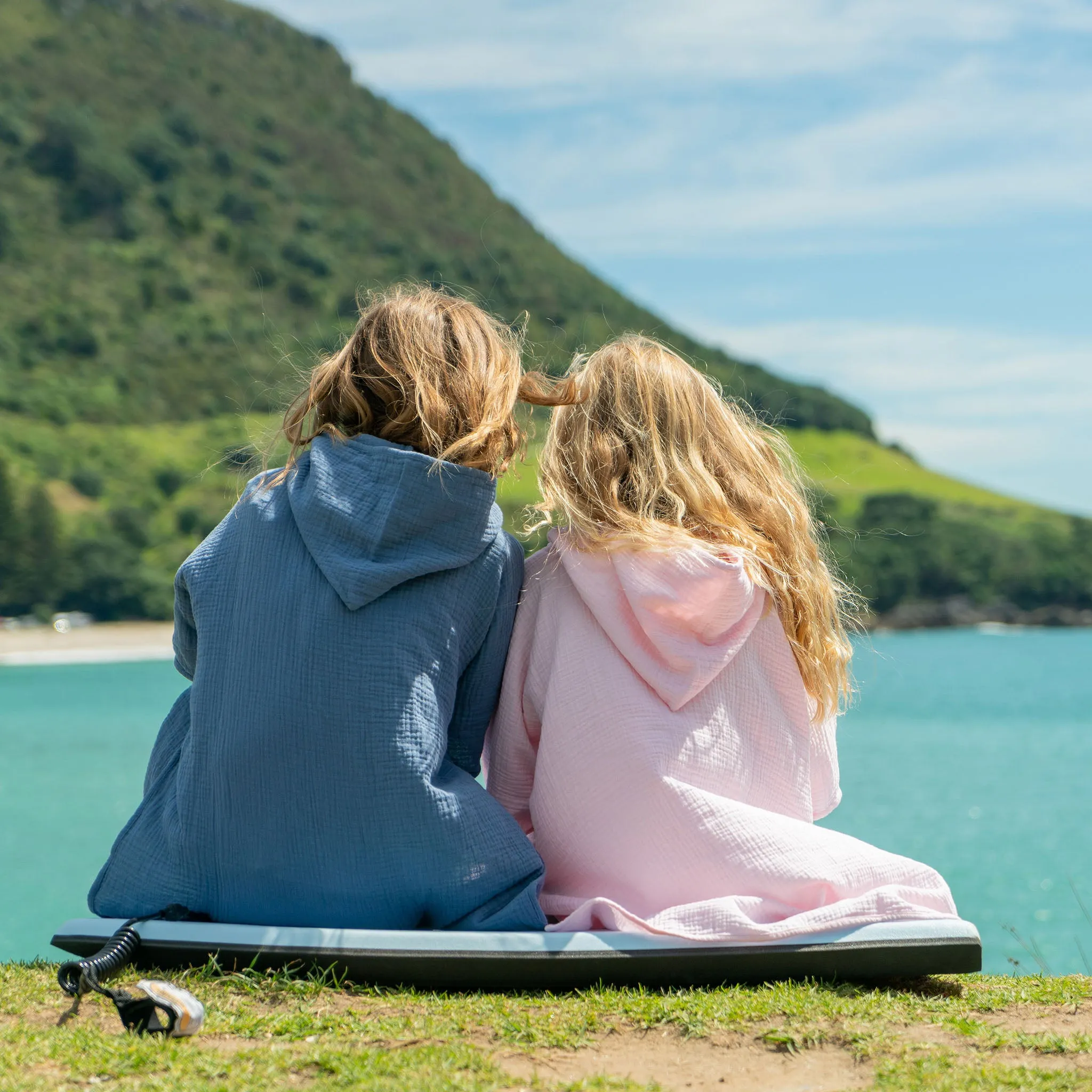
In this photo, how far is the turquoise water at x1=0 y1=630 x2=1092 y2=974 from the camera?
48.8 feet

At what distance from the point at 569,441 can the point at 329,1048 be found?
1.54m

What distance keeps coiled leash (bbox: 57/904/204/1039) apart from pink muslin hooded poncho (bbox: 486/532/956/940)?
81 centimetres

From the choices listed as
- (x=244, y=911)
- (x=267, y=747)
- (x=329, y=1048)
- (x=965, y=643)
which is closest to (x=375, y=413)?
(x=267, y=747)

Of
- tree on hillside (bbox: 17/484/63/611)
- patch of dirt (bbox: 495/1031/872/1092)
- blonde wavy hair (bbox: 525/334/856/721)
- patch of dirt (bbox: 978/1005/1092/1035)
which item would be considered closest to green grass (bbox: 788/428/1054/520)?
tree on hillside (bbox: 17/484/63/611)

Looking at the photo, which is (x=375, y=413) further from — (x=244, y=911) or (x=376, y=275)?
(x=376, y=275)

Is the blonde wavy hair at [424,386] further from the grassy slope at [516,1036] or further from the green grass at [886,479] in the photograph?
the green grass at [886,479]

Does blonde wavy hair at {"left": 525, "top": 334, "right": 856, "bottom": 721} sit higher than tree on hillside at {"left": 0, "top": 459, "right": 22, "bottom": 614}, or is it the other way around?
blonde wavy hair at {"left": 525, "top": 334, "right": 856, "bottom": 721}

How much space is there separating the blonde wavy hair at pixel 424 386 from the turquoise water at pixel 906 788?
1520 millimetres

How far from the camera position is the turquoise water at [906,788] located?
14.9 m

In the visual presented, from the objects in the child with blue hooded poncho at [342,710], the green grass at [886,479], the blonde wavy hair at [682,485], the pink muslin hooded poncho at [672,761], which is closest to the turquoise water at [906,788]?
the blonde wavy hair at [682,485]

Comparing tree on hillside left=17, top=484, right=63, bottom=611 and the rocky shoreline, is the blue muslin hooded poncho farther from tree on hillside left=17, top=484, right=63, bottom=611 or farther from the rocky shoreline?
the rocky shoreline

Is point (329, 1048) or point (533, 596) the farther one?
point (533, 596)

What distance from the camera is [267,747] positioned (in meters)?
2.66

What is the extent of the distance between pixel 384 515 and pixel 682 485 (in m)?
0.76
